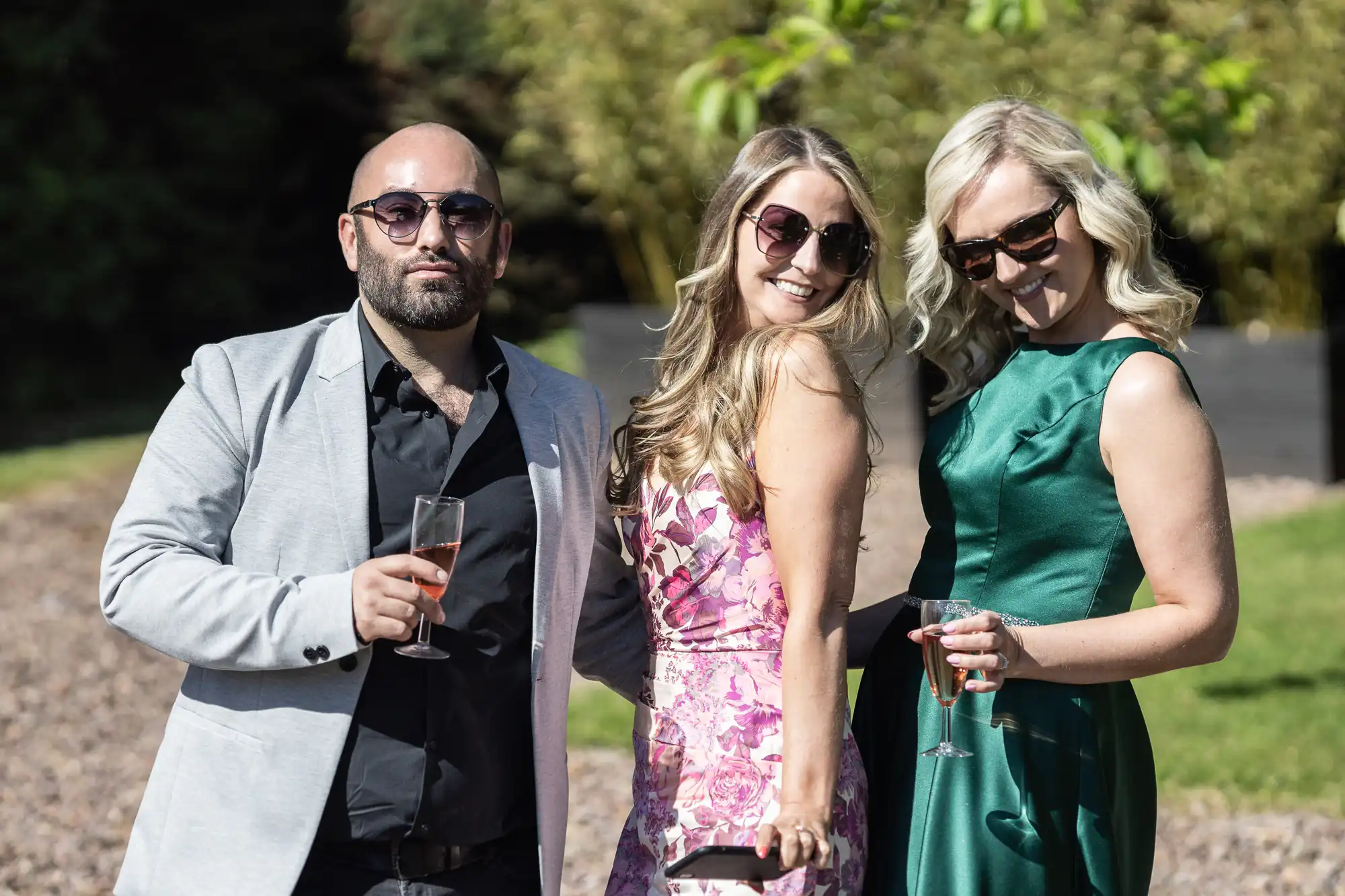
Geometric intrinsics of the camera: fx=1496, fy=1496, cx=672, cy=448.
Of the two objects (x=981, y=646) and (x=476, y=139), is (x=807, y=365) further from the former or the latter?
(x=476, y=139)

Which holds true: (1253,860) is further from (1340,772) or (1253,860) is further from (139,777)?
(139,777)

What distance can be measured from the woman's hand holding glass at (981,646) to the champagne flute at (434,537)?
744 mm

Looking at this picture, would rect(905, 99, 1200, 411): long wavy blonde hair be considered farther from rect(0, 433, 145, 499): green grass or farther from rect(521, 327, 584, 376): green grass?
rect(521, 327, 584, 376): green grass

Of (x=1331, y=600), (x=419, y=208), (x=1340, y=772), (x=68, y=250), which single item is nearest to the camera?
(x=419, y=208)

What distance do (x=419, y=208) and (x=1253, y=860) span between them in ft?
12.6

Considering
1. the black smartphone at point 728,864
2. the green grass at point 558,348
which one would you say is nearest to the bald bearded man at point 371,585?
the black smartphone at point 728,864

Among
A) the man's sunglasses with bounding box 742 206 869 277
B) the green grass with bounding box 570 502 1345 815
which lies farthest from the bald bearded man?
the green grass with bounding box 570 502 1345 815

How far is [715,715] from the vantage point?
2.57m

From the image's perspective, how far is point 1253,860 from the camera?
5062 millimetres

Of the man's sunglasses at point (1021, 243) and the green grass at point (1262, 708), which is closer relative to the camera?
the man's sunglasses at point (1021, 243)

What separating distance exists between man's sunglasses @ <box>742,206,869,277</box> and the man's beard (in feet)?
1.70

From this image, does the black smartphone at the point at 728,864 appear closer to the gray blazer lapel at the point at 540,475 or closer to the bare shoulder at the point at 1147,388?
the gray blazer lapel at the point at 540,475

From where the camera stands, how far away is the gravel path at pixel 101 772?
506cm

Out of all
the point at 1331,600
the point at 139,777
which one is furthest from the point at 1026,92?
the point at 1331,600
